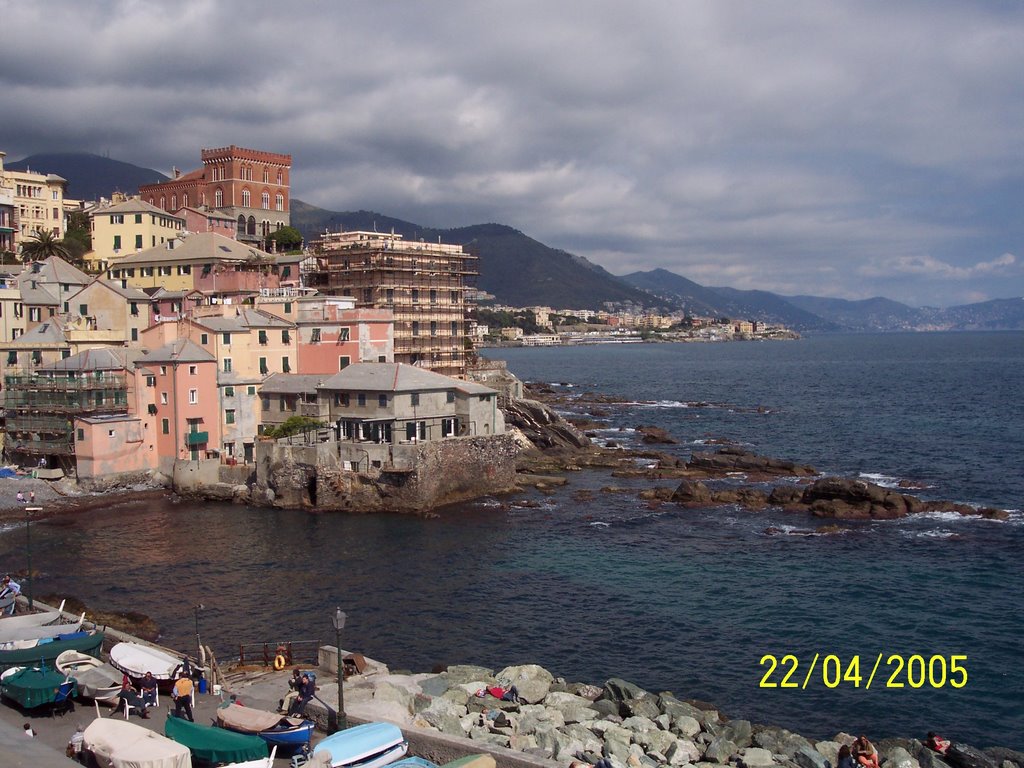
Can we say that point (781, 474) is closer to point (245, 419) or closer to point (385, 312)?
point (385, 312)

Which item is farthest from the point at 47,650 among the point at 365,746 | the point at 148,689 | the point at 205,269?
the point at 205,269

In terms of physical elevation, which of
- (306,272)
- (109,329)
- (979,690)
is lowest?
(979,690)

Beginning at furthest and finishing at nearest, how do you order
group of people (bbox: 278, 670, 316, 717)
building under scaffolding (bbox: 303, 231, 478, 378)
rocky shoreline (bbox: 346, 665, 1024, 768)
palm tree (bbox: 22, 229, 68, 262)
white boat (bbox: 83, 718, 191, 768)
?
palm tree (bbox: 22, 229, 68, 262) → building under scaffolding (bbox: 303, 231, 478, 378) → rocky shoreline (bbox: 346, 665, 1024, 768) → group of people (bbox: 278, 670, 316, 717) → white boat (bbox: 83, 718, 191, 768)

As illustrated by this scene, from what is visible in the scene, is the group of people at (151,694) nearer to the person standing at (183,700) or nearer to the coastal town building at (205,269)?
the person standing at (183,700)

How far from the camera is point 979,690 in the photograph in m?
28.7

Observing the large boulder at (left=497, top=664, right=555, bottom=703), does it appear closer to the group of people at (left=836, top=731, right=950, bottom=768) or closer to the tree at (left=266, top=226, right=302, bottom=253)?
the group of people at (left=836, top=731, right=950, bottom=768)

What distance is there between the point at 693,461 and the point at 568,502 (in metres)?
15.9

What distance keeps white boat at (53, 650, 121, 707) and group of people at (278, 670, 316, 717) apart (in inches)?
160

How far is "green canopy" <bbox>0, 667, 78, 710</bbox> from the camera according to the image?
68.2 ft

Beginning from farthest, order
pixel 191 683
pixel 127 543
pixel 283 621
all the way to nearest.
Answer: pixel 127 543 → pixel 283 621 → pixel 191 683

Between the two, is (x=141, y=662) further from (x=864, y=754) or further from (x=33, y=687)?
(x=864, y=754)

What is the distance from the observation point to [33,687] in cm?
2077

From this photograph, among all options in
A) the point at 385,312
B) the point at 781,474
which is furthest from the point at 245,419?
the point at 781,474
